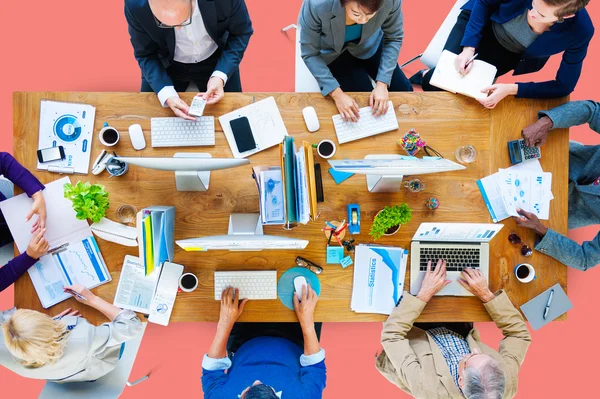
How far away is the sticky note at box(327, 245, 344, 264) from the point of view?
1.94 metres

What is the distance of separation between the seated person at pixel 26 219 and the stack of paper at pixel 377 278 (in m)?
1.43

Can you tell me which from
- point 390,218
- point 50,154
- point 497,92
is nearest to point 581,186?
point 497,92

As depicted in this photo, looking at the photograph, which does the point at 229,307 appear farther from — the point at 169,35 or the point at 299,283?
the point at 169,35

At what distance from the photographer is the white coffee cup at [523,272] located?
1.97m

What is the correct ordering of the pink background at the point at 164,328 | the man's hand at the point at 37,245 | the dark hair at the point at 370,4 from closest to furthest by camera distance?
the dark hair at the point at 370,4, the man's hand at the point at 37,245, the pink background at the point at 164,328

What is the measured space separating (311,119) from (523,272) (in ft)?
4.05

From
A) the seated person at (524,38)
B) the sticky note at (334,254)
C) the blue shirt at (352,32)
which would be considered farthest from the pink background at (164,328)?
the blue shirt at (352,32)

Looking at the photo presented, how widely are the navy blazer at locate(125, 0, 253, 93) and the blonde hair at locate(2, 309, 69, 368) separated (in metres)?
1.09

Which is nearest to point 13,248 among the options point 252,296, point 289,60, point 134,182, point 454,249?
point 134,182

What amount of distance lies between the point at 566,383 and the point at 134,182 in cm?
290

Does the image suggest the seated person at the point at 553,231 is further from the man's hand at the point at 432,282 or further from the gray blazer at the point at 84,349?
the gray blazer at the point at 84,349

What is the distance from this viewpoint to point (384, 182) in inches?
74.2

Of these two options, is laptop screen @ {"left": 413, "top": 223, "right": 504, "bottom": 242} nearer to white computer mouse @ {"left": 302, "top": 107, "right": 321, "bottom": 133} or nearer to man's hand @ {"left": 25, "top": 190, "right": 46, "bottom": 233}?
white computer mouse @ {"left": 302, "top": 107, "right": 321, "bottom": 133}

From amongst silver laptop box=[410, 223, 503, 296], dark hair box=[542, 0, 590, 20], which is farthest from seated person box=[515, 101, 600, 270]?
dark hair box=[542, 0, 590, 20]
